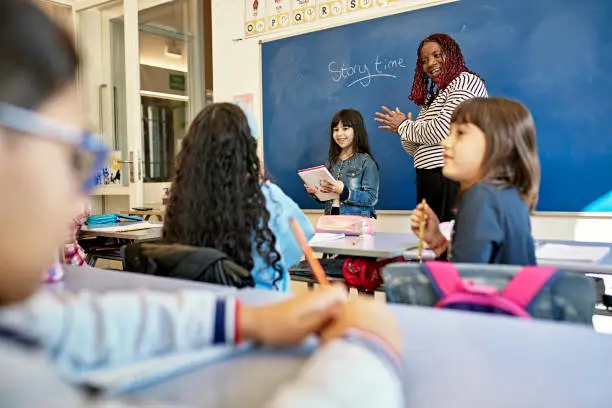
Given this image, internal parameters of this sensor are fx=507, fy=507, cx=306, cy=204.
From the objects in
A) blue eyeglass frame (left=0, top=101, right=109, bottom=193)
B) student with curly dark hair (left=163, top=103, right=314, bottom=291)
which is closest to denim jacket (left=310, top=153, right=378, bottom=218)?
student with curly dark hair (left=163, top=103, right=314, bottom=291)

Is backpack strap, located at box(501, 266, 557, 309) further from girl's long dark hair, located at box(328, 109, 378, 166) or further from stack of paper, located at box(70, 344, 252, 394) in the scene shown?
girl's long dark hair, located at box(328, 109, 378, 166)

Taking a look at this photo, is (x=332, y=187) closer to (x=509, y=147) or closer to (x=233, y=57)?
(x=509, y=147)

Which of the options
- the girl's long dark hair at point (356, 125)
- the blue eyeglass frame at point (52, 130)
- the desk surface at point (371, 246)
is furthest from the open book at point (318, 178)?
the blue eyeglass frame at point (52, 130)

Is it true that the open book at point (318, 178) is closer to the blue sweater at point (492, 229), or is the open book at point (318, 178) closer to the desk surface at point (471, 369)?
the blue sweater at point (492, 229)

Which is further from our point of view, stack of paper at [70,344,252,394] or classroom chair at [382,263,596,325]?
classroom chair at [382,263,596,325]

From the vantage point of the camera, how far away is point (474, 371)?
562mm

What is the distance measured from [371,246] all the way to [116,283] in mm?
1173

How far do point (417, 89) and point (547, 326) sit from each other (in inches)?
111

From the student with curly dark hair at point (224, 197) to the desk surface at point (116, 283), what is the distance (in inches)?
15.8

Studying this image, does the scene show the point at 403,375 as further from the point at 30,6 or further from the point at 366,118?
the point at 366,118

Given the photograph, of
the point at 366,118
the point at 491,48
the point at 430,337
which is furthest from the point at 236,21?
the point at 430,337

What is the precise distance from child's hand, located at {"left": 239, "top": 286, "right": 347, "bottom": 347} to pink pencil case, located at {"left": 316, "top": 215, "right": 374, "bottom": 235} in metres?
1.74

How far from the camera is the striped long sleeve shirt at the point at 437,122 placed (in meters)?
2.59

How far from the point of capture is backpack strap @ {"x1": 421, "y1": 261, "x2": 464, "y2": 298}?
33.4 inches
